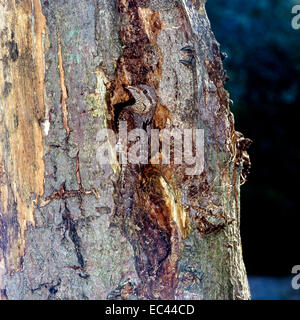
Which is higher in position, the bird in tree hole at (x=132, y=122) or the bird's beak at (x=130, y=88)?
the bird's beak at (x=130, y=88)

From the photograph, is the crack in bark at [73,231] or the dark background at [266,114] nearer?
the crack in bark at [73,231]

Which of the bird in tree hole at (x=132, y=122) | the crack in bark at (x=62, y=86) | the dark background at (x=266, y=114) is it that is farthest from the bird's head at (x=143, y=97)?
the dark background at (x=266, y=114)

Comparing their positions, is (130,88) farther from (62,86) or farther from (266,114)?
(266,114)

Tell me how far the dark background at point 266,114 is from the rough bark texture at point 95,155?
1.60m

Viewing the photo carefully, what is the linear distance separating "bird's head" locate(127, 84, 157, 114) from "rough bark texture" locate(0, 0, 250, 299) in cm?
2

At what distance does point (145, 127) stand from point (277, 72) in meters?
1.74

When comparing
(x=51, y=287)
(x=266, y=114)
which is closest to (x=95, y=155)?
(x=51, y=287)

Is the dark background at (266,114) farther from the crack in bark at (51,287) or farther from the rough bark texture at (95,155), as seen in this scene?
the crack in bark at (51,287)

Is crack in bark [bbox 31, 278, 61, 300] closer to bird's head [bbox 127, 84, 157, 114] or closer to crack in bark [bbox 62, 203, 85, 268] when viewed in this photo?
crack in bark [bbox 62, 203, 85, 268]

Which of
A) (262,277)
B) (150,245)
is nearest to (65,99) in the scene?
(150,245)

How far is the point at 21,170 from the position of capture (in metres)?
1.02

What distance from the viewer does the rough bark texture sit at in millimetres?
966

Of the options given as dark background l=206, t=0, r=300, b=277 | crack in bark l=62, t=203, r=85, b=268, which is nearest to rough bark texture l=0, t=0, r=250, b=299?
crack in bark l=62, t=203, r=85, b=268

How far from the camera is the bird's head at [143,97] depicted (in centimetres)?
98
